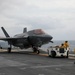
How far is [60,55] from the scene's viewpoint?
27.5 meters

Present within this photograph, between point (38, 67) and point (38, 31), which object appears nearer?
point (38, 67)

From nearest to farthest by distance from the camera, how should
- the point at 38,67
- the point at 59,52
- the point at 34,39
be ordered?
1. the point at 38,67
2. the point at 59,52
3. the point at 34,39

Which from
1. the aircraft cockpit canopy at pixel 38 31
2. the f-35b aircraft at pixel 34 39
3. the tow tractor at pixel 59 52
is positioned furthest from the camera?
the aircraft cockpit canopy at pixel 38 31

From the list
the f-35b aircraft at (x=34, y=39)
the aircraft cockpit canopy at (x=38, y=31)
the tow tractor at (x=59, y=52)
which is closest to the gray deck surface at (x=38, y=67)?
the tow tractor at (x=59, y=52)

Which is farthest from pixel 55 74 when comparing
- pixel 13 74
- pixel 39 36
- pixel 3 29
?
pixel 3 29

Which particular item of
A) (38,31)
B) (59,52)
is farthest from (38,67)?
(38,31)

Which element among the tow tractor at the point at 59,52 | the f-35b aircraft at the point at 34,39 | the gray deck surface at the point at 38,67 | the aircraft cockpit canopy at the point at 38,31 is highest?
the aircraft cockpit canopy at the point at 38,31

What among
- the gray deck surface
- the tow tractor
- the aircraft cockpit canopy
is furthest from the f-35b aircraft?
the gray deck surface

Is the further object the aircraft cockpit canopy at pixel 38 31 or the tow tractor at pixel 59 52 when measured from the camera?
the aircraft cockpit canopy at pixel 38 31

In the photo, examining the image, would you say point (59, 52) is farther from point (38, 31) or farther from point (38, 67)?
point (38, 31)

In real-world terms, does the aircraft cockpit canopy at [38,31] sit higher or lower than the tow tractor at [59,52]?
higher

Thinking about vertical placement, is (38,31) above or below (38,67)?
above

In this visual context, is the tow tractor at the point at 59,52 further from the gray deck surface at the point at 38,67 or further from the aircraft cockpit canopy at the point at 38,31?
the aircraft cockpit canopy at the point at 38,31

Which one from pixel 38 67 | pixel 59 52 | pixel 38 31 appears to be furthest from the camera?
pixel 38 31
